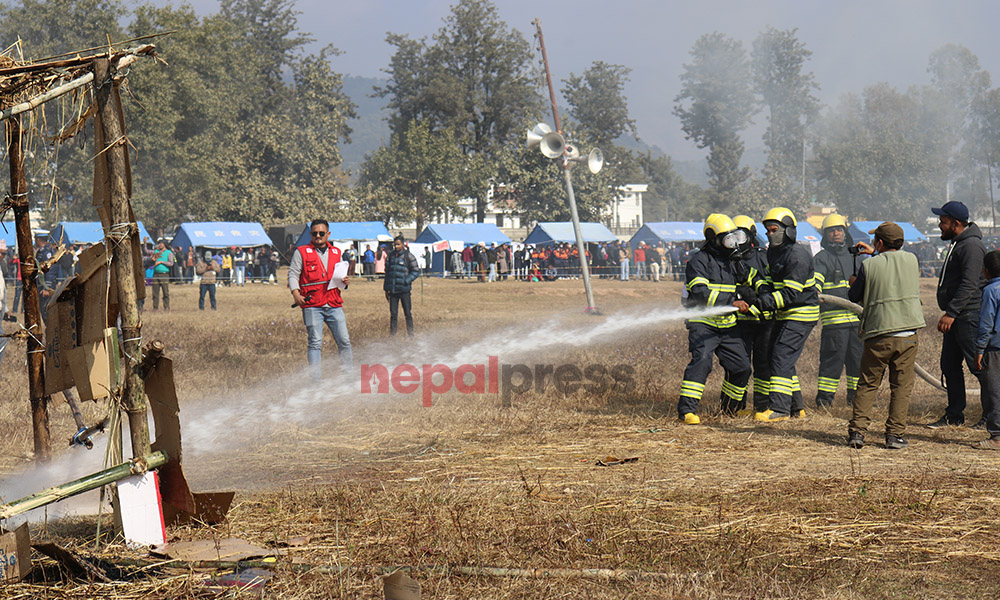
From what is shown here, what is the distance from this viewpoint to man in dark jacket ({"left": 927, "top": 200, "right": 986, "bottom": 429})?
26.2ft

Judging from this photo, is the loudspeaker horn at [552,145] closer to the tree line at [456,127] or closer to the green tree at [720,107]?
the tree line at [456,127]

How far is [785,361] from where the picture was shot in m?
8.77

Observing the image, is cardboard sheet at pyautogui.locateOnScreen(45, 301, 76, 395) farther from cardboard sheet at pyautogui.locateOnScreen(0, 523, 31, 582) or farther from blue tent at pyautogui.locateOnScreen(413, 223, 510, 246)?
blue tent at pyautogui.locateOnScreen(413, 223, 510, 246)

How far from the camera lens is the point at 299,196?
6122 cm

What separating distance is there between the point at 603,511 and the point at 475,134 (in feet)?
246

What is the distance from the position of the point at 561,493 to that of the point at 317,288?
4.98m

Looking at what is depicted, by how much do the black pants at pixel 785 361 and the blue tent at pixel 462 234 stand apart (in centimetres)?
3680

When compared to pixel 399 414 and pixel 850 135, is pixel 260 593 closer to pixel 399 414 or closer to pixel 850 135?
pixel 399 414

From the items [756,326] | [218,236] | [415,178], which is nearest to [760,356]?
[756,326]

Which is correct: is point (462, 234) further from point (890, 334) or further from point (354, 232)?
point (890, 334)

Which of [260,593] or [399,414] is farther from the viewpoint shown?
[399,414]

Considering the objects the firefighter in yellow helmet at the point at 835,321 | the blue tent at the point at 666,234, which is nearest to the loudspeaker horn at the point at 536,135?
the firefighter in yellow helmet at the point at 835,321

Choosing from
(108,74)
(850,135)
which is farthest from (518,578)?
(850,135)

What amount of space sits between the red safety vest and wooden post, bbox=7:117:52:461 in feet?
12.5
